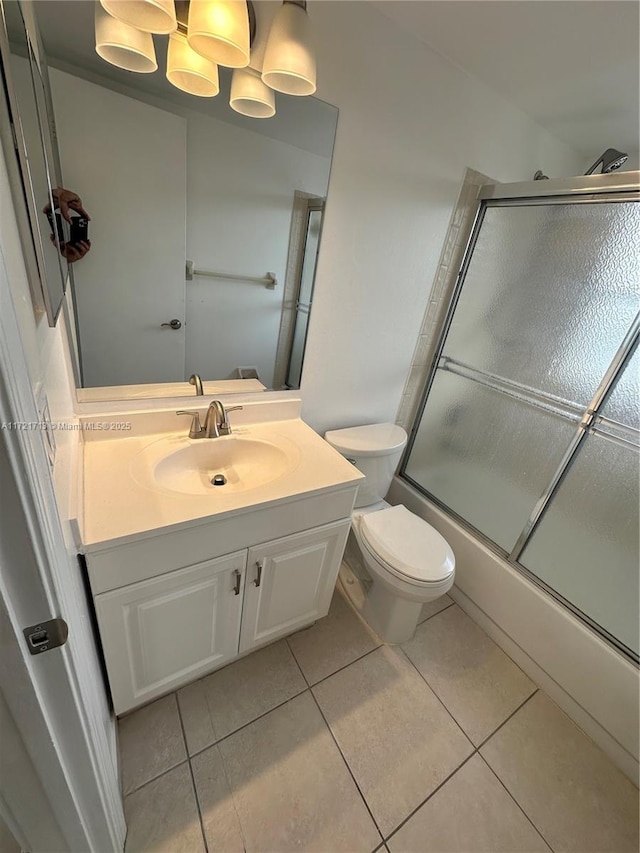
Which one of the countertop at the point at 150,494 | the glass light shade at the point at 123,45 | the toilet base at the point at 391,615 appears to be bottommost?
the toilet base at the point at 391,615

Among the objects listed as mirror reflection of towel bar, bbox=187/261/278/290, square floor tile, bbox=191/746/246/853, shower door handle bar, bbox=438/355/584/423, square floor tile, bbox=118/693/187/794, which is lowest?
square floor tile, bbox=118/693/187/794

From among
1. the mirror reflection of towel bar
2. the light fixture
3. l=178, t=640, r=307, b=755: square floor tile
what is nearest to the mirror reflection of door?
the mirror reflection of towel bar

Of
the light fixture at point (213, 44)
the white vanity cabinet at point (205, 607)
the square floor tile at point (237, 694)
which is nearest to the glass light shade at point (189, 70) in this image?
the light fixture at point (213, 44)

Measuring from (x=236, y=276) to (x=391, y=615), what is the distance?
1.42 metres

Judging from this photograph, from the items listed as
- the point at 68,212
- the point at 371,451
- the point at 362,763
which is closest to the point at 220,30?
the point at 68,212

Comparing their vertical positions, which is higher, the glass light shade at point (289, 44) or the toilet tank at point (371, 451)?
the glass light shade at point (289, 44)

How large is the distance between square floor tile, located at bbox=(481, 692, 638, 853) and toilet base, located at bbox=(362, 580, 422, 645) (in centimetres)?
43

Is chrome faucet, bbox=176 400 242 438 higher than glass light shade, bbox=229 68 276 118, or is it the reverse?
glass light shade, bbox=229 68 276 118

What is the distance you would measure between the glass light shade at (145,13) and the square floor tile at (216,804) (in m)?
1.85

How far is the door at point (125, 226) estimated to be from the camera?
34.9 inches

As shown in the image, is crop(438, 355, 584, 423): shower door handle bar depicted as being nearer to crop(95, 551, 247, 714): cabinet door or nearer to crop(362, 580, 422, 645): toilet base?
crop(362, 580, 422, 645): toilet base

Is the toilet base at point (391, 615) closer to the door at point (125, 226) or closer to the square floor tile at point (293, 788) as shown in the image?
the square floor tile at point (293, 788)

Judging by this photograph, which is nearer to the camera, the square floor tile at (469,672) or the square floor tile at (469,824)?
the square floor tile at (469,824)

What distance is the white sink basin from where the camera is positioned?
1116mm
